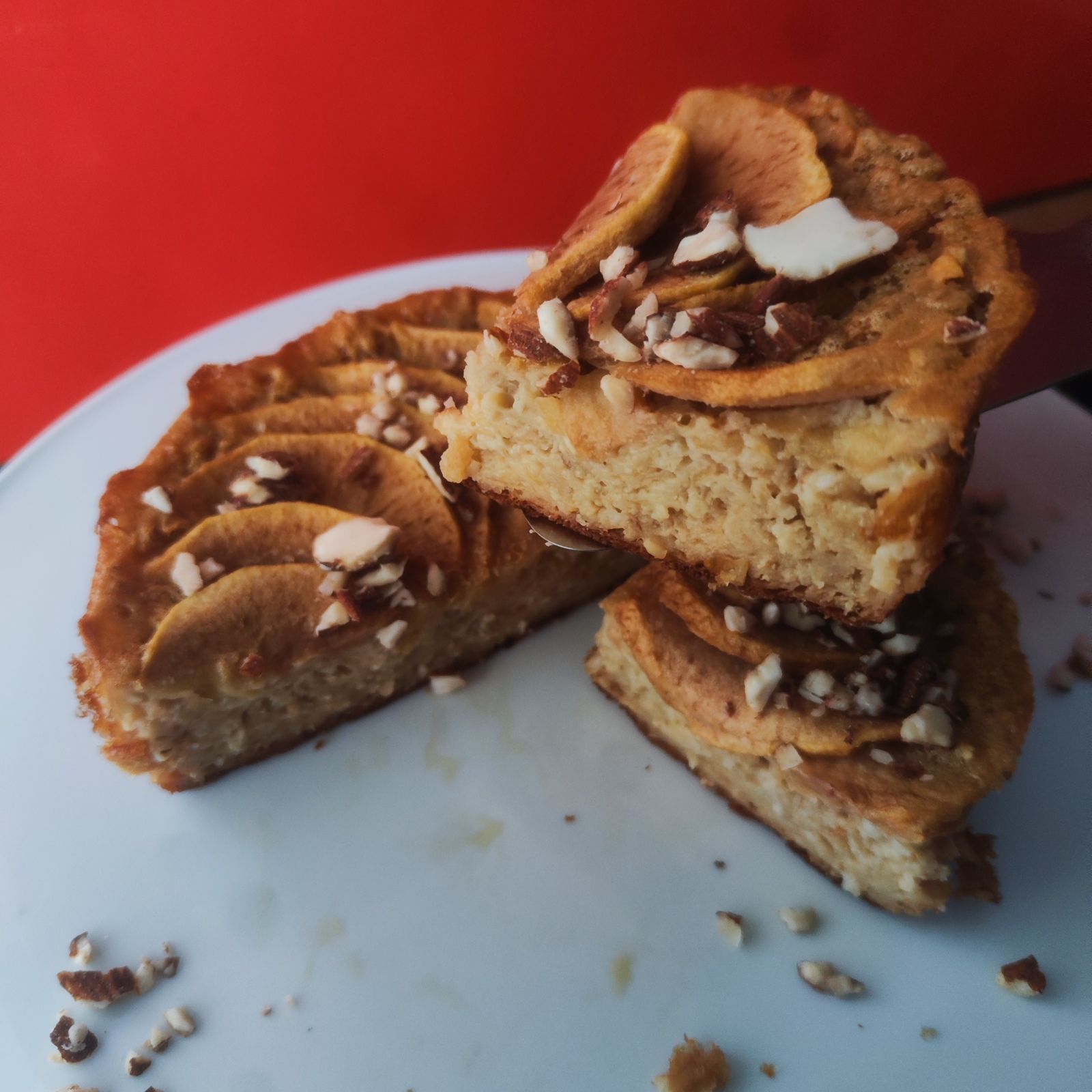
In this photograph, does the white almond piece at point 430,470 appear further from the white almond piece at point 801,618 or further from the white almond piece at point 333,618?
the white almond piece at point 801,618

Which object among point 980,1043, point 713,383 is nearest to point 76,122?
point 713,383

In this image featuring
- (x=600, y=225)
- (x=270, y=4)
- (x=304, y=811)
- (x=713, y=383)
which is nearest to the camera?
(x=713, y=383)

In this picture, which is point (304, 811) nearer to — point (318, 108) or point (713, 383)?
point (713, 383)

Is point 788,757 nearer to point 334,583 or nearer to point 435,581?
point 435,581

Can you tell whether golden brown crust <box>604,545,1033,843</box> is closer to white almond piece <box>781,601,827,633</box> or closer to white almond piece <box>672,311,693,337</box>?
white almond piece <box>781,601,827,633</box>

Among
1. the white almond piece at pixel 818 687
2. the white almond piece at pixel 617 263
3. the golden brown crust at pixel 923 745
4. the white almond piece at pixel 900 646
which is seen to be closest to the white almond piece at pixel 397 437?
the golden brown crust at pixel 923 745

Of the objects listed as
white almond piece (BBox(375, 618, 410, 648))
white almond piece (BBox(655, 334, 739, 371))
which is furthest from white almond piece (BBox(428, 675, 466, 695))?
white almond piece (BBox(655, 334, 739, 371))

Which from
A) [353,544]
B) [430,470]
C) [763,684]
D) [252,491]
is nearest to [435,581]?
[353,544]
